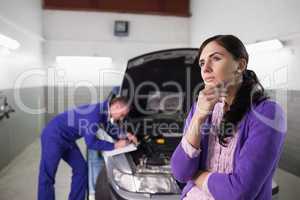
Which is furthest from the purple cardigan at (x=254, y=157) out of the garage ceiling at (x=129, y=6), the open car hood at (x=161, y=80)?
the garage ceiling at (x=129, y=6)

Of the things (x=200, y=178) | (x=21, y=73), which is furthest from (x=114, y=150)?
(x=21, y=73)

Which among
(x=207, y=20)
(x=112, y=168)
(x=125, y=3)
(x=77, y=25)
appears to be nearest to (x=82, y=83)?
(x=77, y=25)

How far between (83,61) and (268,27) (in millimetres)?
4091

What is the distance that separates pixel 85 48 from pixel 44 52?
89cm

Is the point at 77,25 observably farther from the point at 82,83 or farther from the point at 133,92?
the point at 133,92

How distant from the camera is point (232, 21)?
4426 millimetres

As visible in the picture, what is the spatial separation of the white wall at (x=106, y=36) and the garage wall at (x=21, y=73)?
1.18 ft

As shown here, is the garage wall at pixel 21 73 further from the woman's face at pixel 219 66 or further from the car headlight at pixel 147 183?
the woman's face at pixel 219 66

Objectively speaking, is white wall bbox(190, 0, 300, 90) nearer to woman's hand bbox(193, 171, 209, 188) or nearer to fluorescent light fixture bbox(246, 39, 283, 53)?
fluorescent light fixture bbox(246, 39, 283, 53)

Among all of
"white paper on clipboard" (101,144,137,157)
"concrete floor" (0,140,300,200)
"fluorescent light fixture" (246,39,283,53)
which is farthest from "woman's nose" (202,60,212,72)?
"fluorescent light fixture" (246,39,283,53)

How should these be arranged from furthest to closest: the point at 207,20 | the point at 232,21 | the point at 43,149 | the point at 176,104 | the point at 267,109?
the point at 207,20 → the point at 232,21 → the point at 176,104 → the point at 43,149 → the point at 267,109

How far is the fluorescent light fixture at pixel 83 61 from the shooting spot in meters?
6.11

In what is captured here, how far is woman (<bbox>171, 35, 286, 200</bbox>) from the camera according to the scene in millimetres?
840

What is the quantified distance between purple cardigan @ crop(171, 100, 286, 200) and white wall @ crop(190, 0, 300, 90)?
2.26 meters
